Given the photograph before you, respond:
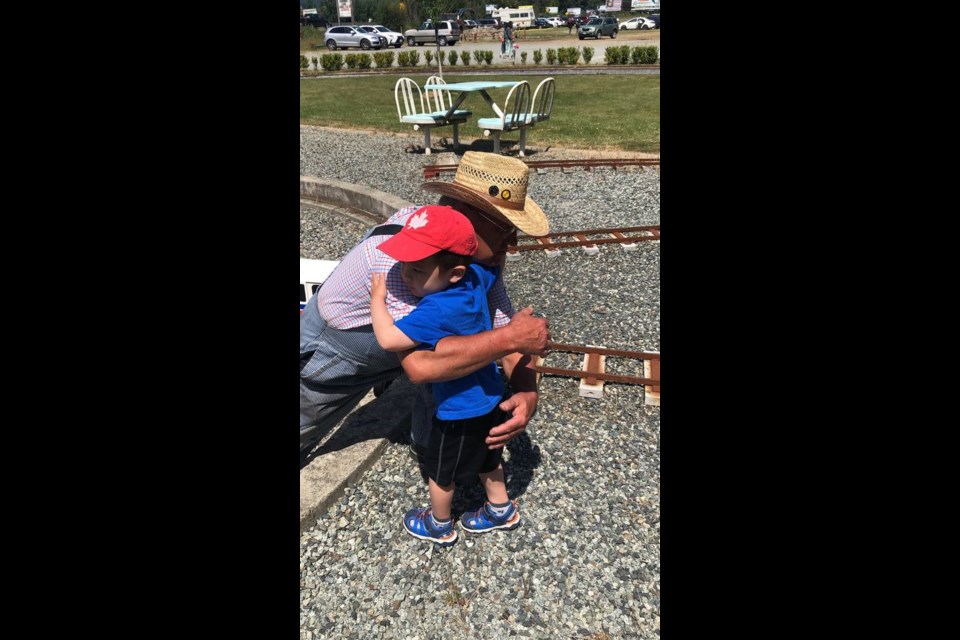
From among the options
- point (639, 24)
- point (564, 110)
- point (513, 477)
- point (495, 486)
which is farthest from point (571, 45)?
point (495, 486)

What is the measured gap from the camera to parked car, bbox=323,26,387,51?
37.6 m

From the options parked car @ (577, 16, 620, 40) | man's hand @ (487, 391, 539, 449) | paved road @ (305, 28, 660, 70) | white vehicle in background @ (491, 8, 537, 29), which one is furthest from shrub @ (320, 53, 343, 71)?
white vehicle in background @ (491, 8, 537, 29)

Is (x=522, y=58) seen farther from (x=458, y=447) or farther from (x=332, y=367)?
(x=458, y=447)

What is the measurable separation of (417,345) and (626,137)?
36.6ft

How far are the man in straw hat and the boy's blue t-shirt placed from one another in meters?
0.05

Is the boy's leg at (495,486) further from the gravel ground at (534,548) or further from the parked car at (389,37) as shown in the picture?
the parked car at (389,37)

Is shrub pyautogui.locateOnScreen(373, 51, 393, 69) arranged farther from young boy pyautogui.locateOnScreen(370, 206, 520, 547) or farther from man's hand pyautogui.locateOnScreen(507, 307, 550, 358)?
man's hand pyautogui.locateOnScreen(507, 307, 550, 358)

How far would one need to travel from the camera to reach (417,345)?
2.15 meters

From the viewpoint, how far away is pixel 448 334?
7.13 feet

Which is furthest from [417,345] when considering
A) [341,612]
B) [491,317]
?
[341,612]

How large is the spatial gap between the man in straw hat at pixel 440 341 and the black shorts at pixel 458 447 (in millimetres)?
45

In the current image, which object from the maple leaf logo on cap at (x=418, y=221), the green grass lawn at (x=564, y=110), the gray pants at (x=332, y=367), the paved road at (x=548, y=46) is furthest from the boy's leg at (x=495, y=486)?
the paved road at (x=548, y=46)

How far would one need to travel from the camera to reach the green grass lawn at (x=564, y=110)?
1248cm
